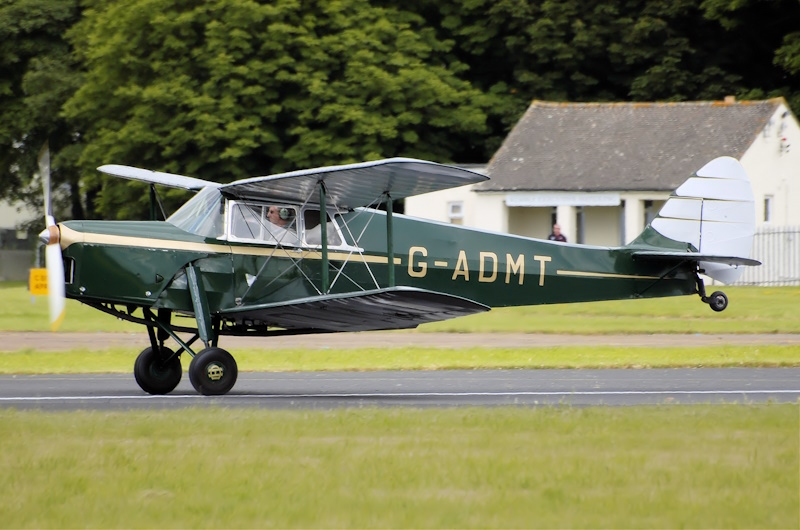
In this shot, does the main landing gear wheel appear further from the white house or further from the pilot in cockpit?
the white house

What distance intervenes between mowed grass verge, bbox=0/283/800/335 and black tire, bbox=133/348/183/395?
33.5 ft

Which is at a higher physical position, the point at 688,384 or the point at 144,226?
the point at 144,226

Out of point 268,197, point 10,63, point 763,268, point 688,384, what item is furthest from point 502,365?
point 10,63

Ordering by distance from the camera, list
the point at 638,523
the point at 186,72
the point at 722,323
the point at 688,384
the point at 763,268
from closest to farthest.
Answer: the point at 638,523
the point at 688,384
the point at 722,323
the point at 763,268
the point at 186,72

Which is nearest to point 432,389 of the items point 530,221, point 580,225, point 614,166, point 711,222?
point 711,222

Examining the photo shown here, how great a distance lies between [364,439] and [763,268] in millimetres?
28141

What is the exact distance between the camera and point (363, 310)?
1291cm

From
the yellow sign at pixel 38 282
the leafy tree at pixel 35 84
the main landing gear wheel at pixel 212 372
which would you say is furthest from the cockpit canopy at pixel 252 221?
the leafy tree at pixel 35 84

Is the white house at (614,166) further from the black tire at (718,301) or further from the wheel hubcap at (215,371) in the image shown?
the wheel hubcap at (215,371)

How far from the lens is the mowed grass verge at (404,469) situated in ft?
→ 23.2

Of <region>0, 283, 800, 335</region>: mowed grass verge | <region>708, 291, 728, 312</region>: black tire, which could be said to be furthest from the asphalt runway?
<region>0, 283, 800, 335</region>: mowed grass verge

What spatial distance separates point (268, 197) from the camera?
13508 mm

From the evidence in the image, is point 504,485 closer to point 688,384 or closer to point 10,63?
point 688,384

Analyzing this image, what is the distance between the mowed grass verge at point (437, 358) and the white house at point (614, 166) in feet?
55.1
